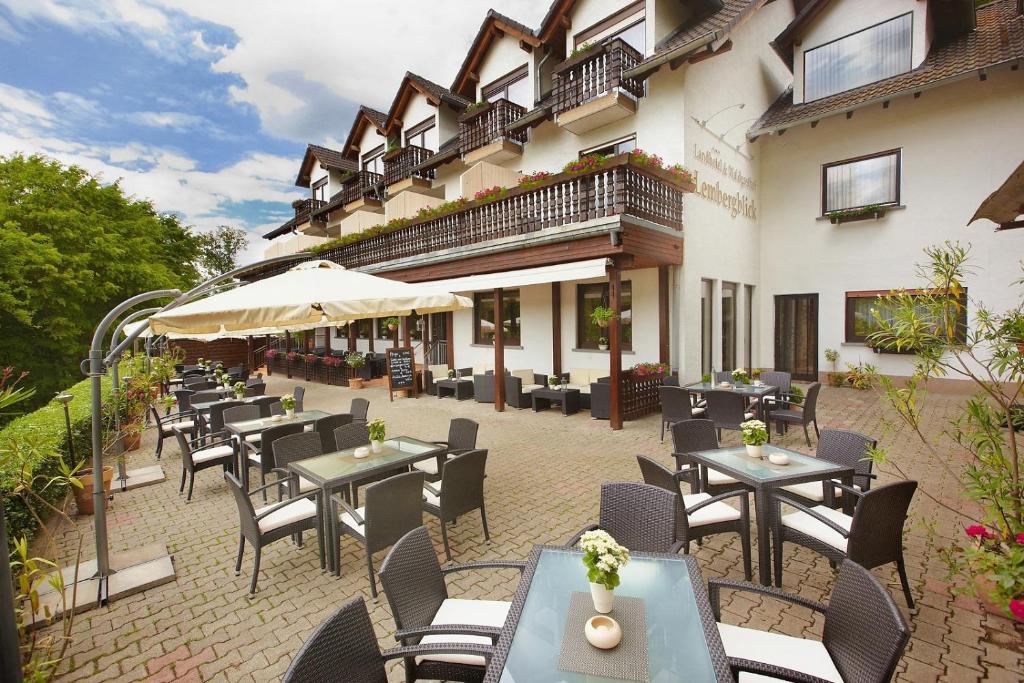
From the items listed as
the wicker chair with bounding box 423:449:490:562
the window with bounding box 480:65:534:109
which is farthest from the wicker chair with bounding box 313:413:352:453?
the window with bounding box 480:65:534:109

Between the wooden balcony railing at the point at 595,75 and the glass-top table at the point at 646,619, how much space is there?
34.4 feet

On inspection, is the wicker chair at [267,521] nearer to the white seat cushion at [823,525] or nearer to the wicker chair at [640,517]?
the wicker chair at [640,517]

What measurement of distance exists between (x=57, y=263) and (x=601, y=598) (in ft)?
79.8

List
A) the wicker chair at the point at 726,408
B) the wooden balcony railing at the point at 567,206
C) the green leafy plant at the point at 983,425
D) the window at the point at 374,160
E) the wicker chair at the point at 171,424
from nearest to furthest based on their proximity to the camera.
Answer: the green leafy plant at the point at 983,425 → the wicker chair at the point at 726,408 → the wicker chair at the point at 171,424 → the wooden balcony railing at the point at 567,206 → the window at the point at 374,160

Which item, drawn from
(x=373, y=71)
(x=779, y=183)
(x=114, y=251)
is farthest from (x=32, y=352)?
(x=779, y=183)

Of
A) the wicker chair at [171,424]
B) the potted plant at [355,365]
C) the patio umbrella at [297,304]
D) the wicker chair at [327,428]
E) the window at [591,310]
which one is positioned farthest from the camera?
the potted plant at [355,365]

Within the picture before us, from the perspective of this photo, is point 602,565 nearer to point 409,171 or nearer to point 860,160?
point 860,160

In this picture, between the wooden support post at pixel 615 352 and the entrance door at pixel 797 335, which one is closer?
the wooden support post at pixel 615 352

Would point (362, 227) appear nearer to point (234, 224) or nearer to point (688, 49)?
point (688, 49)

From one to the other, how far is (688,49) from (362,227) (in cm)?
1233

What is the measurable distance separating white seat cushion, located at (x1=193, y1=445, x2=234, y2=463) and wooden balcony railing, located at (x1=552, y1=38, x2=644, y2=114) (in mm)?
10205

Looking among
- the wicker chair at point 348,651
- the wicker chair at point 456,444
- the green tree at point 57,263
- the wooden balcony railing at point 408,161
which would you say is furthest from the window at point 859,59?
the green tree at point 57,263

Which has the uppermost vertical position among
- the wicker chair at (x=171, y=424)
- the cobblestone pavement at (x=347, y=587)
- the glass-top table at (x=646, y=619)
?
the glass-top table at (x=646, y=619)

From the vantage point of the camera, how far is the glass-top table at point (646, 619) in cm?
167
